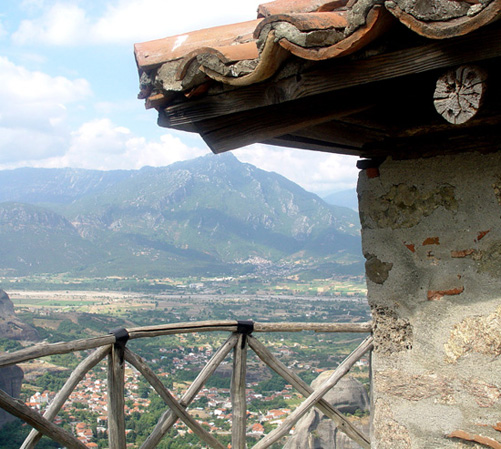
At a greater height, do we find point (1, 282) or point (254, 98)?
point (1, 282)

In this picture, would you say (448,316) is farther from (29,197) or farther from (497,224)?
(29,197)

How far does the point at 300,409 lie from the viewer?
336cm

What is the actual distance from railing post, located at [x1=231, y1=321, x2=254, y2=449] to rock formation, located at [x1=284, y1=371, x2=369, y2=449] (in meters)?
2.05

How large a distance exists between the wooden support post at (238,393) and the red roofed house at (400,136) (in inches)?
33.7

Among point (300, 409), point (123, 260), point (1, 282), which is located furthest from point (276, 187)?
point (300, 409)

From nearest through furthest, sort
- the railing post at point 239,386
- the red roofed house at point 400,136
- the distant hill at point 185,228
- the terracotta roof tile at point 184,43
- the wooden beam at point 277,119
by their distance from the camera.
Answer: the red roofed house at point 400,136 < the wooden beam at point 277,119 < the terracotta roof tile at point 184,43 < the railing post at point 239,386 < the distant hill at point 185,228

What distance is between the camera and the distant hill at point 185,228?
9950 centimetres

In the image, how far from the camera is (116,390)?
2828 mm

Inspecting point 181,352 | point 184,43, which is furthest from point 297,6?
point 181,352

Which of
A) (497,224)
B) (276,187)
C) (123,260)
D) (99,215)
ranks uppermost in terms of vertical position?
(276,187)

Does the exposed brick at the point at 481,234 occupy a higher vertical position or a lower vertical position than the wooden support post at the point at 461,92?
lower

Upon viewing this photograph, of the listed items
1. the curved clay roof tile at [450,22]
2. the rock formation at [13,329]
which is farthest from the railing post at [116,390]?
the rock formation at [13,329]

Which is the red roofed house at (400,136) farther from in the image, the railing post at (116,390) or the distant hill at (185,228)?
the distant hill at (185,228)

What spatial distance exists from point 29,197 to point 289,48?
195m
